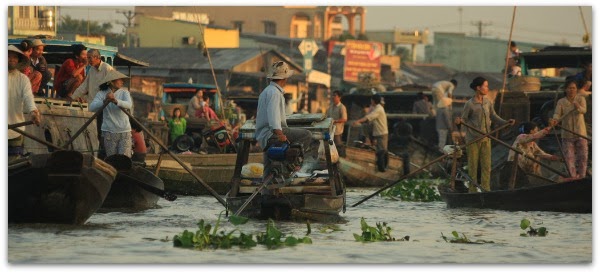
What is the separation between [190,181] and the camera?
15102mm

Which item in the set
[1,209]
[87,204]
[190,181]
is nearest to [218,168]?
[190,181]

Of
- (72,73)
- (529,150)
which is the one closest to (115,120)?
(72,73)

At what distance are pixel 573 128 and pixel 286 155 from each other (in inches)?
144

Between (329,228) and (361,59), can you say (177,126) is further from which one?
(361,59)

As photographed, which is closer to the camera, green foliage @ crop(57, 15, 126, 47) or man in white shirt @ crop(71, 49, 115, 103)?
man in white shirt @ crop(71, 49, 115, 103)

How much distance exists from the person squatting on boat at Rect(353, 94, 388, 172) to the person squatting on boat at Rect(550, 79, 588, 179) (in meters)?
5.98

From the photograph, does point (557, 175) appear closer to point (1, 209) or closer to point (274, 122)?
point (274, 122)

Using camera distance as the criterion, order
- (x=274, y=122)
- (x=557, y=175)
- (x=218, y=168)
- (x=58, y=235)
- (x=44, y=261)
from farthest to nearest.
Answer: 1. (x=218, y=168)
2. (x=557, y=175)
3. (x=274, y=122)
4. (x=58, y=235)
5. (x=44, y=261)

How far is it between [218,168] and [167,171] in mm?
995

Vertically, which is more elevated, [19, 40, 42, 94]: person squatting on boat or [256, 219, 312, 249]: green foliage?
[19, 40, 42, 94]: person squatting on boat

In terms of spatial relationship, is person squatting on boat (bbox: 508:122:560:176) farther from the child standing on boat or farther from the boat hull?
the child standing on boat

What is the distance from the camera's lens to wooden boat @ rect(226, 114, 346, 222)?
11320 mm

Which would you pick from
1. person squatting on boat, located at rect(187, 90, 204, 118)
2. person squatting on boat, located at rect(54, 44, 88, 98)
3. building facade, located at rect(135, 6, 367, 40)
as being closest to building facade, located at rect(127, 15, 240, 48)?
building facade, located at rect(135, 6, 367, 40)

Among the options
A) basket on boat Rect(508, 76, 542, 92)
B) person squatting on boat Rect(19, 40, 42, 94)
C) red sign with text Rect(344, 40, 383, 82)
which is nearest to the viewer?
person squatting on boat Rect(19, 40, 42, 94)
